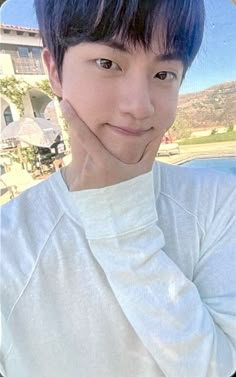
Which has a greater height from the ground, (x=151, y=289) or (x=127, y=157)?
(x=127, y=157)

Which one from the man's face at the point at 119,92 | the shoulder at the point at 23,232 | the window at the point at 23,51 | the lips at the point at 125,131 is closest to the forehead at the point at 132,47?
the man's face at the point at 119,92

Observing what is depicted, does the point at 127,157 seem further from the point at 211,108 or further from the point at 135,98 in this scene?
the point at 211,108

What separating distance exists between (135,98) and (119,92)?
25 mm

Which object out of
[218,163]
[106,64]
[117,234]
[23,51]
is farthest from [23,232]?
[218,163]

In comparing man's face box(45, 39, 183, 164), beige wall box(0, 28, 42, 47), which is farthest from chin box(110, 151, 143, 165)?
beige wall box(0, 28, 42, 47)

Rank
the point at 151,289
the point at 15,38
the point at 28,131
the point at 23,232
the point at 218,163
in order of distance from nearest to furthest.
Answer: the point at 151,289 → the point at 23,232 → the point at 15,38 → the point at 218,163 → the point at 28,131

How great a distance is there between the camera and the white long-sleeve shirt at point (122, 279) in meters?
0.43

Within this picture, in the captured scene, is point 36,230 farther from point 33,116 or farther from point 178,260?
point 33,116

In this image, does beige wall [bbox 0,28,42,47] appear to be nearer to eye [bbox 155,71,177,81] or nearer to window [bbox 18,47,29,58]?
window [bbox 18,47,29,58]

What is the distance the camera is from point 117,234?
43 cm

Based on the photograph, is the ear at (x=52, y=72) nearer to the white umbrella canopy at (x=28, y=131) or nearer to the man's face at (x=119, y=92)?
the man's face at (x=119, y=92)

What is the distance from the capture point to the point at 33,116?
108 centimetres

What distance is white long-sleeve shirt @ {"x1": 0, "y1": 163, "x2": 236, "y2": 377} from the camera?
1.41ft

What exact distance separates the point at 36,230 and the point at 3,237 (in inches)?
2.1
